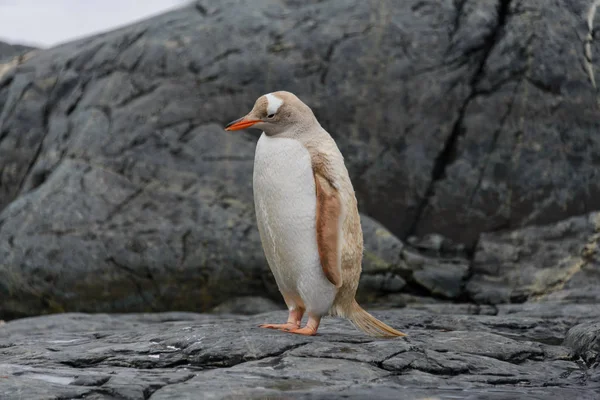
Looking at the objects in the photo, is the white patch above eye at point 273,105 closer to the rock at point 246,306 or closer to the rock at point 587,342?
the rock at point 587,342

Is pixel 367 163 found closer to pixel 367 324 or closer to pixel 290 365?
pixel 367 324

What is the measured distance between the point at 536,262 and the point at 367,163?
5.74 feet

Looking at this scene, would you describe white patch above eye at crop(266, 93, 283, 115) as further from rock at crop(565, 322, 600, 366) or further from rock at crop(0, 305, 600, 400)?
rock at crop(565, 322, 600, 366)

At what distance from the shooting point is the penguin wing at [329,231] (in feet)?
13.2

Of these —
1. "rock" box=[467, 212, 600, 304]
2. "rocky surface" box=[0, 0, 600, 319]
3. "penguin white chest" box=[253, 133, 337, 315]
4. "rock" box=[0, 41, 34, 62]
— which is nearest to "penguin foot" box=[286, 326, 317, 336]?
"penguin white chest" box=[253, 133, 337, 315]

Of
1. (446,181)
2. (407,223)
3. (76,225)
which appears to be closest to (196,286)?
(76,225)

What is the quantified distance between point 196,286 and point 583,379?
171 inches

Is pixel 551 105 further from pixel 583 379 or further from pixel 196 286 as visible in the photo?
pixel 583 379

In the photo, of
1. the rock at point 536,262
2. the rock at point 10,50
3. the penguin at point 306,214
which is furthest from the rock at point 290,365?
the rock at point 10,50

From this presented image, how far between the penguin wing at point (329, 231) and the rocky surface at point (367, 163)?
9.93 ft

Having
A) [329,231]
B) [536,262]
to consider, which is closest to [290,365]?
[329,231]

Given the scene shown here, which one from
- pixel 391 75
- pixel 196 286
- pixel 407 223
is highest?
pixel 391 75

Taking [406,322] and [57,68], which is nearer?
[406,322]

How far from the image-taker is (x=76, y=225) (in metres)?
7.63
